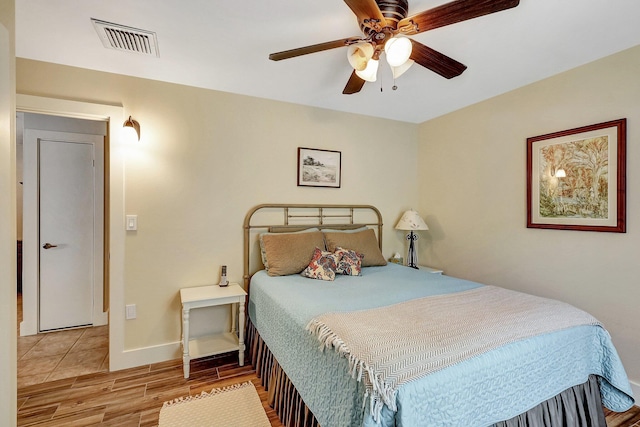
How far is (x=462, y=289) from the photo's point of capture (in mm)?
2172

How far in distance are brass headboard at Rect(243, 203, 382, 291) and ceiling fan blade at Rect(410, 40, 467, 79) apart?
5.84ft

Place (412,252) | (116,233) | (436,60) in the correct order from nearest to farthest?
(436,60) < (116,233) < (412,252)

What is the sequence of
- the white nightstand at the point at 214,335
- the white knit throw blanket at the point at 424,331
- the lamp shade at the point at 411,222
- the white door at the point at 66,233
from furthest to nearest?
the lamp shade at the point at 411,222, the white door at the point at 66,233, the white nightstand at the point at 214,335, the white knit throw blanket at the point at 424,331

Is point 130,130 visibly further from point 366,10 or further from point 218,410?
point 218,410

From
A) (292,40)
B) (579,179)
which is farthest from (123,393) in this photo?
(579,179)

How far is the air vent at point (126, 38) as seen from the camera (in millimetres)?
1816

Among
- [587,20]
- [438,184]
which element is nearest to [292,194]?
[438,184]

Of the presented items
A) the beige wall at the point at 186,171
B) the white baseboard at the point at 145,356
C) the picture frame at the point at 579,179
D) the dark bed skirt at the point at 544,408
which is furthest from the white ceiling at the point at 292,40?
the white baseboard at the point at 145,356

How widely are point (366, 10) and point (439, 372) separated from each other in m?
1.61

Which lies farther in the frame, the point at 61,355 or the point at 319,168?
the point at 319,168

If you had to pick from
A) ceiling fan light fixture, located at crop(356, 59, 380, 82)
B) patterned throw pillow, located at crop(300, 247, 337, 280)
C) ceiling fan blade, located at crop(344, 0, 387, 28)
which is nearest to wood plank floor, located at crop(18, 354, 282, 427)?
patterned throw pillow, located at crop(300, 247, 337, 280)

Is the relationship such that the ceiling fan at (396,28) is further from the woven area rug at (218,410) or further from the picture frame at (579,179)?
the woven area rug at (218,410)

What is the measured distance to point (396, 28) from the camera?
1527mm

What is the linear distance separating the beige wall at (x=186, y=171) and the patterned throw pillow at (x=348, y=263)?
0.78 metres
